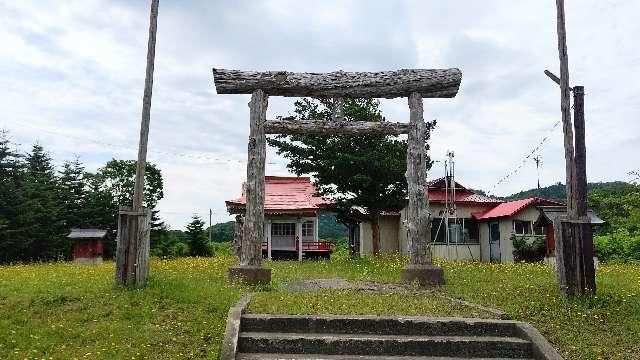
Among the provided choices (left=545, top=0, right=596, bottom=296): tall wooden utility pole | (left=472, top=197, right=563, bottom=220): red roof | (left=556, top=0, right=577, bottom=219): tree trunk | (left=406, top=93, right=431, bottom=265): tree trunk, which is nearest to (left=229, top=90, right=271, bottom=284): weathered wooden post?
(left=406, top=93, right=431, bottom=265): tree trunk

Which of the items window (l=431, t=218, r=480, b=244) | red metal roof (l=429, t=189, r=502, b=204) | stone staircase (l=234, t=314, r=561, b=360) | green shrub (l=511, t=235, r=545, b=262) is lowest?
stone staircase (l=234, t=314, r=561, b=360)

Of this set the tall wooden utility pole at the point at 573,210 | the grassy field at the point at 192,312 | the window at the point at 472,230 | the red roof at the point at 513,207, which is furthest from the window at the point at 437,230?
the tall wooden utility pole at the point at 573,210

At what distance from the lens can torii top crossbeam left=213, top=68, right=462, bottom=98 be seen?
13.0 metres

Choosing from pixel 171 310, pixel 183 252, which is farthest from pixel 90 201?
pixel 171 310

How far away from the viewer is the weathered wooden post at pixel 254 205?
12.1 m

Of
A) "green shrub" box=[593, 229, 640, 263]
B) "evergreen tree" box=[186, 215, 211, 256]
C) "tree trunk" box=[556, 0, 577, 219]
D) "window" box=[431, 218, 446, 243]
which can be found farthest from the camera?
"evergreen tree" box=[186, 215, 211, 256]

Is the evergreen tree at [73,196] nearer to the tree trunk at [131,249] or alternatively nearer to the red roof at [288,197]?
the red roof at [288,197]

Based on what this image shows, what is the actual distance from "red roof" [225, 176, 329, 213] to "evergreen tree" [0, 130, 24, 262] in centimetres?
1182

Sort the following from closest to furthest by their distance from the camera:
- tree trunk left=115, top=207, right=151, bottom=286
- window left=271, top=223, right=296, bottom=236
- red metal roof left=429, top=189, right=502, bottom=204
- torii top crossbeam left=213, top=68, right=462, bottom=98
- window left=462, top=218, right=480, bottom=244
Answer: tree trunk left=115, top=207, right=151, bottom=286
torii top crossbeam left=213, top=68, right=462, bottom=98
red metal roof left=429, top=189, right=502, bottom=204
window left=462, top=218, right=480, bottom=244
window left=271, top=223, right=296, bottom=236

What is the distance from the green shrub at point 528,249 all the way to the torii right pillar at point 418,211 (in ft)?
43.6

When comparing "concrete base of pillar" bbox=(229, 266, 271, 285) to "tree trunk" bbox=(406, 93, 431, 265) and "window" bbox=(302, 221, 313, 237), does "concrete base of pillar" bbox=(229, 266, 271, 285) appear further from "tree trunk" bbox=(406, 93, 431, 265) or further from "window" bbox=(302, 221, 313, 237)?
"window" bbox=(302, 221, 313, 237)

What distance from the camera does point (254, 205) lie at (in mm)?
12633

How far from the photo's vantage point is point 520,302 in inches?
366

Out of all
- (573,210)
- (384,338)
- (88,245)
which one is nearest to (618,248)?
(573,210)
